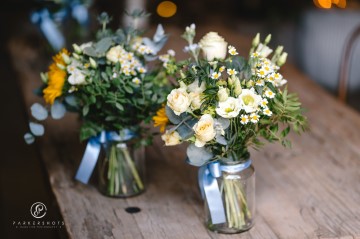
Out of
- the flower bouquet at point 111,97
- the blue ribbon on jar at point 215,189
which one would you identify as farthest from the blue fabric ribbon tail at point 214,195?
the flower bouquet at point 111,97

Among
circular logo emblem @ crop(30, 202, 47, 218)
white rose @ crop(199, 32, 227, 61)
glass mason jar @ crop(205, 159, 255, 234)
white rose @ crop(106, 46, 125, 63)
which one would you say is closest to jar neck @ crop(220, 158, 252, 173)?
glass mason jar @ crop(205, 159, 255, 234)

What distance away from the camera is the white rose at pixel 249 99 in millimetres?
1355

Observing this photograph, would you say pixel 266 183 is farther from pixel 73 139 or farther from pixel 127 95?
pixel 73 139

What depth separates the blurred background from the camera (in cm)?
294

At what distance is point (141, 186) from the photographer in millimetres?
1762

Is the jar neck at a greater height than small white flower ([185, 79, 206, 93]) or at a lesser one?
lesser

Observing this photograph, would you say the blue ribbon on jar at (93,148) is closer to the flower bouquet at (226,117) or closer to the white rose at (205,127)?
the flower bouquet at (226,117)

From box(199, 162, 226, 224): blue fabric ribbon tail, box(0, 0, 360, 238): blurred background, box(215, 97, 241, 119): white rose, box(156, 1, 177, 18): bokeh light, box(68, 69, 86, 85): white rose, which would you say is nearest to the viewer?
box(215, 97, 241, 119): white rose

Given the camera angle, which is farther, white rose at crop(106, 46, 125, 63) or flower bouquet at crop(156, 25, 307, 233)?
white rose at crop(106, 46, 125, 63)

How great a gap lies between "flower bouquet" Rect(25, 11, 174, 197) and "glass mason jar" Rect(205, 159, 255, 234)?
29 centimetres

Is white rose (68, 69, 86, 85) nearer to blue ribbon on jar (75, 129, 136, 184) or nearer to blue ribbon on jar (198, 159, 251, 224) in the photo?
blue ribbon on jar (75, 129, 136, 184)

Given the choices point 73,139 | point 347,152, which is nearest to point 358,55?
point 347,152

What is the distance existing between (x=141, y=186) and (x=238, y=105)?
1.74ft

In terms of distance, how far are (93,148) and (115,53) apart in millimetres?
297
